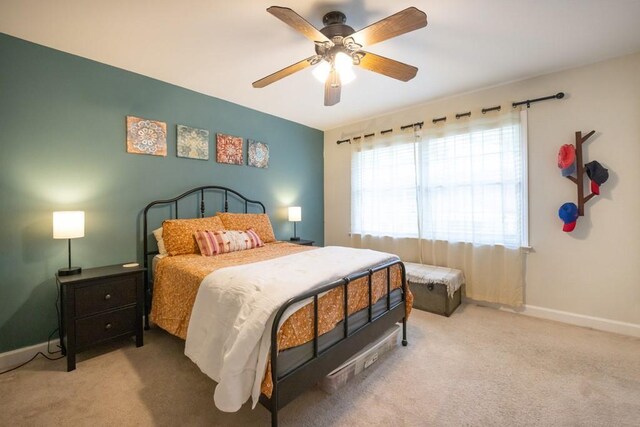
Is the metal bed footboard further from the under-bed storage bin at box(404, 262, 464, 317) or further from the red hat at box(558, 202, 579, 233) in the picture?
the red hat at box(558, 202, 579, 233)

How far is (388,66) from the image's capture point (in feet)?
6.64

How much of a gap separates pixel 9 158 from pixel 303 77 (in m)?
2.59

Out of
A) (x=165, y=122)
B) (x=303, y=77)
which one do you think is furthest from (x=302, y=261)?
(x=165, y=122)

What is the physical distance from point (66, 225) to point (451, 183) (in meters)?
3.83

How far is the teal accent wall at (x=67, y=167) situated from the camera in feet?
7.14

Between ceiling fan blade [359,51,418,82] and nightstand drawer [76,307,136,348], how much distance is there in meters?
2.75

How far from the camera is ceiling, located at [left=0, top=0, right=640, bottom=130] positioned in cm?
187

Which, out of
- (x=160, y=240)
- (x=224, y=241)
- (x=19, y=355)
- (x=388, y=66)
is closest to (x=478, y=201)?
(x=388, y=66)

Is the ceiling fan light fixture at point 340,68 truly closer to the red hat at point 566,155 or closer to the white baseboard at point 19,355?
the red hat at point 566,155

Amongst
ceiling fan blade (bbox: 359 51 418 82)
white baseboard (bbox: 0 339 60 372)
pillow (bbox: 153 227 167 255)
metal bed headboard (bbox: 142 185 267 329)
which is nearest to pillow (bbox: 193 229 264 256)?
pillow (bbox: 153 227 167 255)

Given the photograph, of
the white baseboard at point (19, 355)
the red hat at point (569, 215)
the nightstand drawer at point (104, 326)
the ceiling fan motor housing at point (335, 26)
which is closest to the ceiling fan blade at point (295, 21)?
the ceiling fan motor housing at point (335, 26)

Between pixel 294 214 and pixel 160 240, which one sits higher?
pixel 294 214

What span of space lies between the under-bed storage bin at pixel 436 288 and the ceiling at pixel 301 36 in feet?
7.05

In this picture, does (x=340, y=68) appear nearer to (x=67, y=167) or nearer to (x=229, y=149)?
(x=229, y=149)
